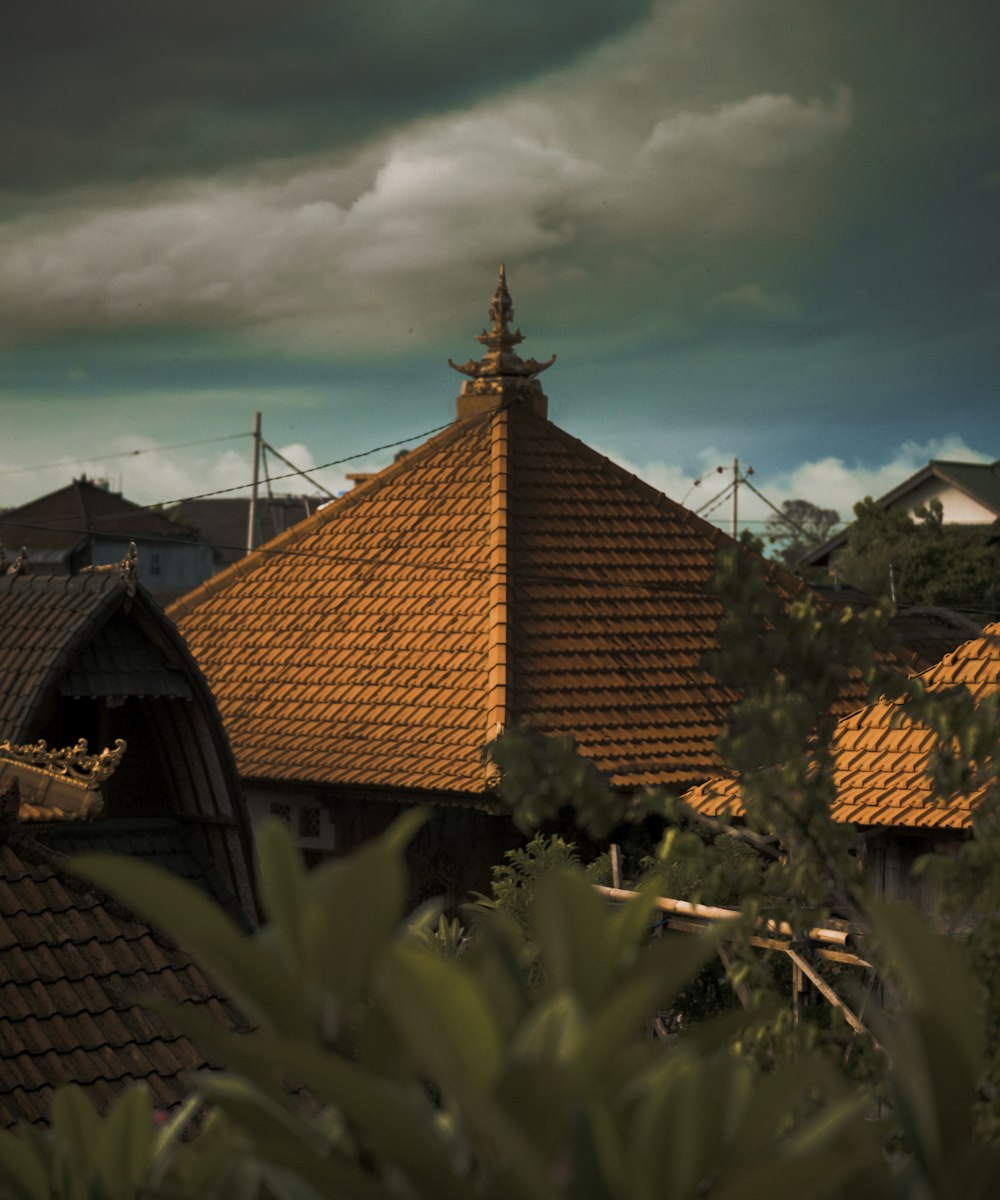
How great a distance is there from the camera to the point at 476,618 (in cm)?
1602

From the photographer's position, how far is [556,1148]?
6.69ft

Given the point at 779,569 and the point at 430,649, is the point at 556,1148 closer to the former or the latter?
the point at 430,649

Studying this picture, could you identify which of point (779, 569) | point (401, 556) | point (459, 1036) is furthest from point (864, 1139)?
point (779, 569)

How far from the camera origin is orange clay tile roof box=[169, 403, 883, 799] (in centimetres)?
1508

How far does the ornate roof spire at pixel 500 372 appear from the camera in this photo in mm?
18078

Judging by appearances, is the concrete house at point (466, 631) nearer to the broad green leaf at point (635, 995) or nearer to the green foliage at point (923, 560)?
the broad green leaf at point (635, 995)

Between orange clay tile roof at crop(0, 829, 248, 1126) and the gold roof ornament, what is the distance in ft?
5.08

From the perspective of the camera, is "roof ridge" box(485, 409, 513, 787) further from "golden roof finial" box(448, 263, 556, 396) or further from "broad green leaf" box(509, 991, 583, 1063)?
"broad green leaf" box(509, 991, 583, 1063)

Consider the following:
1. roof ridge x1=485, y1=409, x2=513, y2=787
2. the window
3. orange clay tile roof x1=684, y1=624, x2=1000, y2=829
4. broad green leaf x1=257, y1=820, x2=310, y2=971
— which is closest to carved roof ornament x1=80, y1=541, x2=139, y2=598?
roof ridge x1=485, y1=409, x2=513, y2=787

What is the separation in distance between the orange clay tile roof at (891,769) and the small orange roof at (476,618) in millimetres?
2441

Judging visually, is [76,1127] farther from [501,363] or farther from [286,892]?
[501,363]

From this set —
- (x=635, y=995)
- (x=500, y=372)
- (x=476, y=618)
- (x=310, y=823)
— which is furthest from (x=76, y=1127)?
(x=500, y=372)

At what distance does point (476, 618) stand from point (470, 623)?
0.27ft

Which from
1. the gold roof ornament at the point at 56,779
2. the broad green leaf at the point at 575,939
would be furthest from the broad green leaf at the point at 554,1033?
the gold roof ornament at the point at 56,779
